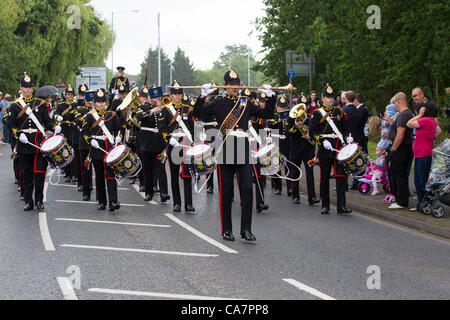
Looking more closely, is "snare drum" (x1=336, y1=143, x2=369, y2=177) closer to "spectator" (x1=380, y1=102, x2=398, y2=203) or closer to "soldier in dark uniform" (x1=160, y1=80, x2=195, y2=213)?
"spectator" (x1=380, y1=102, x2=398, y2=203)

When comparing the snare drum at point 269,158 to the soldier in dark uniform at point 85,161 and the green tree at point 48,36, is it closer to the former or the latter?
the soldier in dark uniform at point 85,161

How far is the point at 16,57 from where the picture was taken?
39969 mm

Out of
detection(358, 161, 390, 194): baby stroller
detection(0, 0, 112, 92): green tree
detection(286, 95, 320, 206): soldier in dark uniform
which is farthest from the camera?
detection(0, 0, 112, 92): green tree

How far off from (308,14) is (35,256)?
25.6 metres

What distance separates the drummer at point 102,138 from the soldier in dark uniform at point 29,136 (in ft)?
2.66

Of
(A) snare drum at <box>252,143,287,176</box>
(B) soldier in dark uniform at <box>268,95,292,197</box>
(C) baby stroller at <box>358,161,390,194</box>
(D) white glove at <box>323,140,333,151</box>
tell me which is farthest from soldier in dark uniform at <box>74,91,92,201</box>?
(C) baby stroller at <box>358,161,390,194</box>

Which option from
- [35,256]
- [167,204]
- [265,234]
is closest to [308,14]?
[167,204]

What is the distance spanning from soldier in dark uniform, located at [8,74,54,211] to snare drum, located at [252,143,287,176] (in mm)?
3758

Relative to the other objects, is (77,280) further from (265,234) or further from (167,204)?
(167,204)

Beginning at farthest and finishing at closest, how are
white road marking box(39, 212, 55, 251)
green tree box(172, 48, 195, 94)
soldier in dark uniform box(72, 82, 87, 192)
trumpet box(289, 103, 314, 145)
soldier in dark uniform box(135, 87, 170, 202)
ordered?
green tree box(172, 48, 195, 94), soldier in dark uniform box(72, 82, 87, 192), soldier in dark uniform box(135, 87, 170, 202), trumpet box(289, 103, 314, 145), white road marking box(39, 212, 55, 251)

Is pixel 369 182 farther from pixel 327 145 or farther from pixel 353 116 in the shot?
pixel 327 145

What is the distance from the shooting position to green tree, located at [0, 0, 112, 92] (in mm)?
42931

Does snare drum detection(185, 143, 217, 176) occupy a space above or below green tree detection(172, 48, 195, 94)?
below

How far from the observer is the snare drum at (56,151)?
12.2 meters
